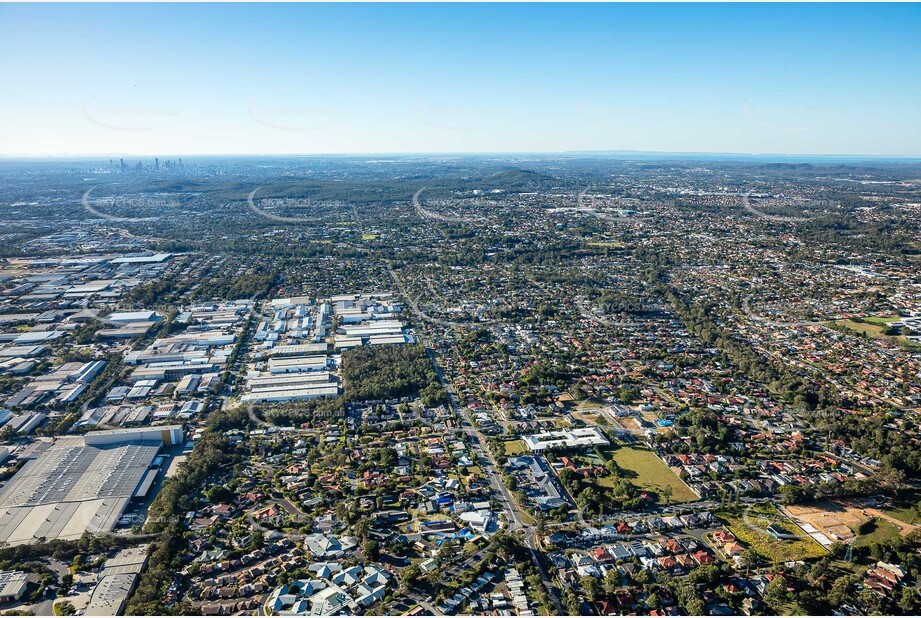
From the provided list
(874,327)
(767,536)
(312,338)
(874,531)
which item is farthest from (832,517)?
(312,338)

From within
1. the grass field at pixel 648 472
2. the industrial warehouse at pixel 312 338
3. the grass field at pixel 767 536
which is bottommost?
the grass field at pixel 767 536

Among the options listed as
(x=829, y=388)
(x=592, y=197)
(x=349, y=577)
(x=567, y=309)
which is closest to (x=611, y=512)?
(x=349, y=577)

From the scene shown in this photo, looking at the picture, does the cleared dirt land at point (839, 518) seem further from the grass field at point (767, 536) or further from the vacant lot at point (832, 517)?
the grass field at point (767, 536)

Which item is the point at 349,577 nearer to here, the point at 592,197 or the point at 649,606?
the point at 649,606

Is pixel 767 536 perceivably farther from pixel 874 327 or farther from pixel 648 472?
pixel 874 327

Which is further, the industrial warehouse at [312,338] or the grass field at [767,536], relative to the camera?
the industrial warehouse at [312,338]

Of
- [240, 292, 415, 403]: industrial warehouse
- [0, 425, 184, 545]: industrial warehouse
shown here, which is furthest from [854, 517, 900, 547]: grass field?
[0, 425, 184, 545]: industrial warehouse

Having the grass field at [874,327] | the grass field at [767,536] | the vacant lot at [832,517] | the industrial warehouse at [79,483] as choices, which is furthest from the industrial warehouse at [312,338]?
the grass field at [874,327]

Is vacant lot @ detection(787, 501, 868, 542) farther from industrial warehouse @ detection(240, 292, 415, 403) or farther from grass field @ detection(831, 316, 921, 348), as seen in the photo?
grass field @ detection(831, 316, 921, 348)
